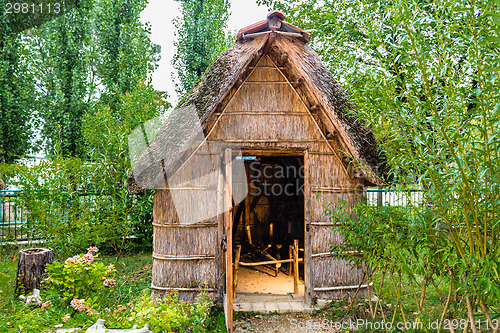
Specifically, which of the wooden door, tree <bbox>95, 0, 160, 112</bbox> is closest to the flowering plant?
Result: the wooden door

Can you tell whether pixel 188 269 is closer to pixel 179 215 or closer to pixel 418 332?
pixel 179 215

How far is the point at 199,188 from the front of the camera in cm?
485

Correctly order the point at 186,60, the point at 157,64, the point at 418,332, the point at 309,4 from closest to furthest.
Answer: the point at 418,332, the point at 309,4, the point at 186,60, the point at 157,64

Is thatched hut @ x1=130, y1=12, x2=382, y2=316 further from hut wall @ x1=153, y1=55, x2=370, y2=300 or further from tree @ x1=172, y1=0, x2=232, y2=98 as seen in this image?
tree @ x1=172, y1=0, x2=232, y2=98

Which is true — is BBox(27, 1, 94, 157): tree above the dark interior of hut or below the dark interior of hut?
above

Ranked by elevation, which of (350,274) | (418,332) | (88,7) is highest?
(88,7)

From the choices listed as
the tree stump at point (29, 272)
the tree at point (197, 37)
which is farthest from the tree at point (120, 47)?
the tree stump at point (29, 272)

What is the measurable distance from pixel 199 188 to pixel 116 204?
3.46 m

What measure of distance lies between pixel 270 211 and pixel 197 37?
7297 mm

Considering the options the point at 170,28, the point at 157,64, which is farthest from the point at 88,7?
the point at 157,64

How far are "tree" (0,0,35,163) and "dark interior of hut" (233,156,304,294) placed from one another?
7.27 metres

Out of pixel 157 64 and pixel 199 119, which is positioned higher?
pixel 157 64

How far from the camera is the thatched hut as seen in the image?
15.5 feet

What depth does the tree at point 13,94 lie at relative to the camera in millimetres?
10016
